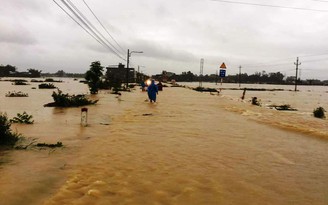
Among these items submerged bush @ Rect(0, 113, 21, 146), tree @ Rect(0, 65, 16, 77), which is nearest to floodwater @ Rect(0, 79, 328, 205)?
submerged bush @ Rect(0, 113, 21, 146)

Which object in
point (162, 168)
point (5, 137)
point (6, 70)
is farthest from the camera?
point (6, 70)

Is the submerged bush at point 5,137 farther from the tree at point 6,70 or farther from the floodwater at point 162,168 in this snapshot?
the tree at point 6,70

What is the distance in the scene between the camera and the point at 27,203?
15.3ft

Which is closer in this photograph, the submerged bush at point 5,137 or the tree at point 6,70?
the submerged bush at point 5,137

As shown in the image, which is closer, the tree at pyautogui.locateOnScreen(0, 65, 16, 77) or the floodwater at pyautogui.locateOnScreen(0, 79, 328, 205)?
the floodwater at pyautogui.locateOnScreen(0, 79, 328, 205)

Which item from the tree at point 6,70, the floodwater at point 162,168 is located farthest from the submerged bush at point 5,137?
the tree at point 6,70

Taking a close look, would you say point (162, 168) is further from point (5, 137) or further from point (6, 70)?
point (6, 70)

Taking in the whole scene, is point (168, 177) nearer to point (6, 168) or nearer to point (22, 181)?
point (22, 181)

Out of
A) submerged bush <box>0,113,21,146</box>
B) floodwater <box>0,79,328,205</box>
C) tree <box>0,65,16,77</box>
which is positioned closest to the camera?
floodwater <box>0,79,328,205</box>

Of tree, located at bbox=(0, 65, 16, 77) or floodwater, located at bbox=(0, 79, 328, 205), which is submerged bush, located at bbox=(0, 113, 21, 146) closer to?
floodwater, located at bbox=(0, 79, 328, 205)

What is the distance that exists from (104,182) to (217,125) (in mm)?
8959

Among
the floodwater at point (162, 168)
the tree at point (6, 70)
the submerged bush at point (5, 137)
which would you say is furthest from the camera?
the tree at point (6, 70)

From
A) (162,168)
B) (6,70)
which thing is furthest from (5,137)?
(6,70)

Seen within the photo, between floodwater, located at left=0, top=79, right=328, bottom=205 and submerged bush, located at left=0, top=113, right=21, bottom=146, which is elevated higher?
submerged bush, located at left=0, top=113, right=21, bottom=146
